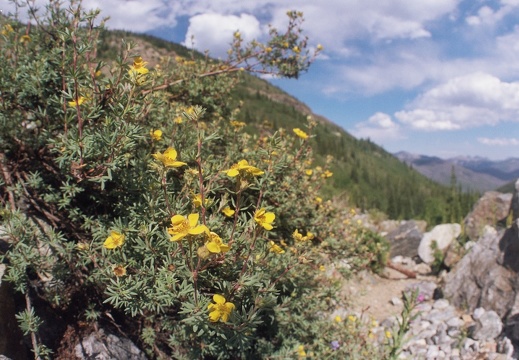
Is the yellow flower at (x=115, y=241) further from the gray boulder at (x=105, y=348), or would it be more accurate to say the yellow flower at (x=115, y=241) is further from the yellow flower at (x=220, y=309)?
the gray boulder at (x=105, y=348)

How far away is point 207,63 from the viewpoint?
479 cm

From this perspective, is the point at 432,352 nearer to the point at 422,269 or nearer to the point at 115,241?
the point at 422,269

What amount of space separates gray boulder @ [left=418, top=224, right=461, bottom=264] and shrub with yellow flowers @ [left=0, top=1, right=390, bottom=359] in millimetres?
6786

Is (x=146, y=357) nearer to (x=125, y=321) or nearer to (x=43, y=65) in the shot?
(x=125, y=321)

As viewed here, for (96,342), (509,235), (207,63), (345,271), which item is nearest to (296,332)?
(345,271)

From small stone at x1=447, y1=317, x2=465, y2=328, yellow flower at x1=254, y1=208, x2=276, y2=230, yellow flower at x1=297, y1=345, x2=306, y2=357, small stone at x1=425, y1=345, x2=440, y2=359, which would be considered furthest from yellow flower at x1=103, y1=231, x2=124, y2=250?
small stone at x1=447, y1=317, x2=465, y2=328

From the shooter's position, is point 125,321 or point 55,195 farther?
point 125,321

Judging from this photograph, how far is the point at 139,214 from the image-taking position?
2.19m

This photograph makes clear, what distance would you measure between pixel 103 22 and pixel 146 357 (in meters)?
2.58

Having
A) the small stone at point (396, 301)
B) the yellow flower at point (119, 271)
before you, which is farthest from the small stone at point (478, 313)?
the yellow flower at point (119, 271)

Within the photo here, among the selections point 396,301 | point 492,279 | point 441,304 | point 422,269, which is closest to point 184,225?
point 492,279

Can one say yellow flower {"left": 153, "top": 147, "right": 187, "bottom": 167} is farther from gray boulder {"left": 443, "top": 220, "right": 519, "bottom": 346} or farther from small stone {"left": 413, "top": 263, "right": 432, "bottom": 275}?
small stone {"left": 413, "top": 263, "right": 432, "bottom": 275}

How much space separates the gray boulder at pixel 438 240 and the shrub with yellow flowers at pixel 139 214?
679cm

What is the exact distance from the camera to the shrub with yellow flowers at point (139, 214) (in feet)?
5.97
